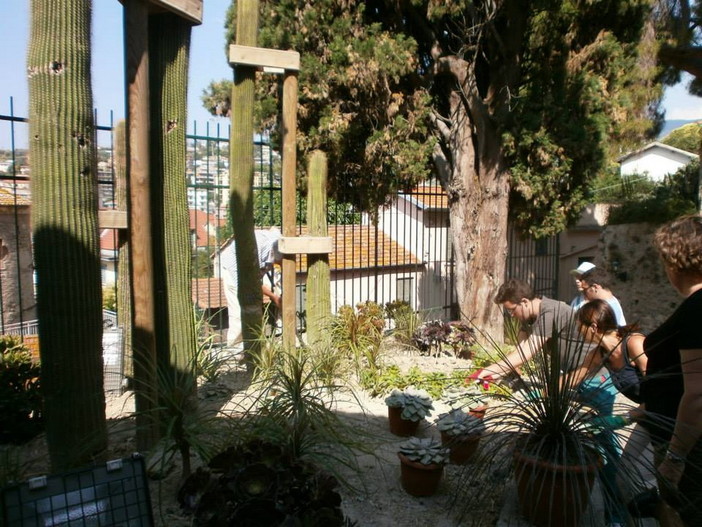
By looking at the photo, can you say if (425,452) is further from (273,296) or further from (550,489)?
(273,296)

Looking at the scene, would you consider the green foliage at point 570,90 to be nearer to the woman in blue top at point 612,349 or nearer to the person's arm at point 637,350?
the woman in blue top at point 612,349

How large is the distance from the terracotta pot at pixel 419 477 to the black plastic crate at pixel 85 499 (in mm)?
1471

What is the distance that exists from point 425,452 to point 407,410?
2.45 feet

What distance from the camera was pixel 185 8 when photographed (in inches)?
148

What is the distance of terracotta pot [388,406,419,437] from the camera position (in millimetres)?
4061

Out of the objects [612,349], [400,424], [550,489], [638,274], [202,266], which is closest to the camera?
[550,489]

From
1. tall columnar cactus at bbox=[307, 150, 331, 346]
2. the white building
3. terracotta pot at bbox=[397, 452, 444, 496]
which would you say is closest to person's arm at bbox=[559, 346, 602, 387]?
terracotta pot at bbox=[397, 452, 444, 496]

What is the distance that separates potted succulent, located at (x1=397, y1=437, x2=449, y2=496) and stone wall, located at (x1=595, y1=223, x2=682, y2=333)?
764cm

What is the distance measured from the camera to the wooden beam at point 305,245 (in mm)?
5348

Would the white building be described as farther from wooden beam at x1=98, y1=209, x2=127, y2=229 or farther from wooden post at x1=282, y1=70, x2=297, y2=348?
wooden beam at x1=98, y1=209, x2=127, y2=229

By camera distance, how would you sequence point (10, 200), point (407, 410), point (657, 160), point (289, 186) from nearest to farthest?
point (407, 410)
point (289, 186)
point (10, 200)
point (657, 160)

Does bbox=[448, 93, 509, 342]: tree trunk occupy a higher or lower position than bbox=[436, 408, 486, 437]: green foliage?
higher

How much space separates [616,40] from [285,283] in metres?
5.78

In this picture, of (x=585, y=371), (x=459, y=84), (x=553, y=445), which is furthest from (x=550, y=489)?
(x=459, y=84)
